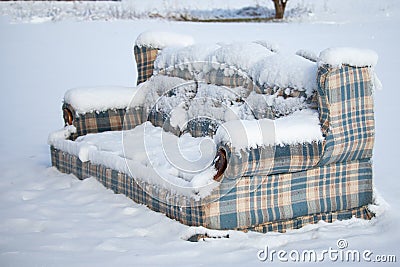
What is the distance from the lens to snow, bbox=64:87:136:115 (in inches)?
160

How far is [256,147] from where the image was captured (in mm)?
2666

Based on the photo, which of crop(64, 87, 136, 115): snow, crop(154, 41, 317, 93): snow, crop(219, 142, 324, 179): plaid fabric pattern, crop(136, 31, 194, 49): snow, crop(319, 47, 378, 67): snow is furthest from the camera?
crop(136, 31, 194, 49): snow

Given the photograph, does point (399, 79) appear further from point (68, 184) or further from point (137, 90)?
point (68, 184)

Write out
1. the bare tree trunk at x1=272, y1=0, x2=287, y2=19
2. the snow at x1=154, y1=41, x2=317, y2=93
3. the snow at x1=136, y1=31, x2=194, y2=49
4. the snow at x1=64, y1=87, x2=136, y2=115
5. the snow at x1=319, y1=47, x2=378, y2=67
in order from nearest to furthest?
the snow at x1=319, y1=47, x2=378, y2=67 < the snow at x1=154, y1=41, x2=317, y2=93 < the snow at x1=64, y1=87, x2=136, y2=115 < the snow at x1=136, y1=31, x2=194, y2=49 < the bare tree trunk at x1=272, y1=0, x2=287, y2=19

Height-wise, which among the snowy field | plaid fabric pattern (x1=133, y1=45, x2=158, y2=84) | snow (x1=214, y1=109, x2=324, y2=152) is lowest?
the snowy field

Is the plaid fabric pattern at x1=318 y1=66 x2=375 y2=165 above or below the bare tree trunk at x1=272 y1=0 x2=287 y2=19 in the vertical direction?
below

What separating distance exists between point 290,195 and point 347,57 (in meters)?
0.68

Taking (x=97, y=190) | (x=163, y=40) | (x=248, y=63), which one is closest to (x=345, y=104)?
(x=248, y=63)

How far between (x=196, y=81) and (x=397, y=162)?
1401 millimetres

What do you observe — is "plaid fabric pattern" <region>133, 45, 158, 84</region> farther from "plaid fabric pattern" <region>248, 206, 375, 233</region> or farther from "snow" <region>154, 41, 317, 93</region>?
"plaid fabric pattern" <region>248, 206, 375, 233</region>

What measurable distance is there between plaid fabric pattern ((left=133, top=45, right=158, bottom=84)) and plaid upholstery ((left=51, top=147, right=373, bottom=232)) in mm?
1285

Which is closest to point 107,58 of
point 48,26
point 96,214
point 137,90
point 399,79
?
point 48,26

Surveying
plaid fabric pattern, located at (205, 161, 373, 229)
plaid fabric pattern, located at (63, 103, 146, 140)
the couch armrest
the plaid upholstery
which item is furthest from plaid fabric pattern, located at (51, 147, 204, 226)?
the couch armrest

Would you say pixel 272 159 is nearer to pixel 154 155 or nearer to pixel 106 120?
pixel 154 155
